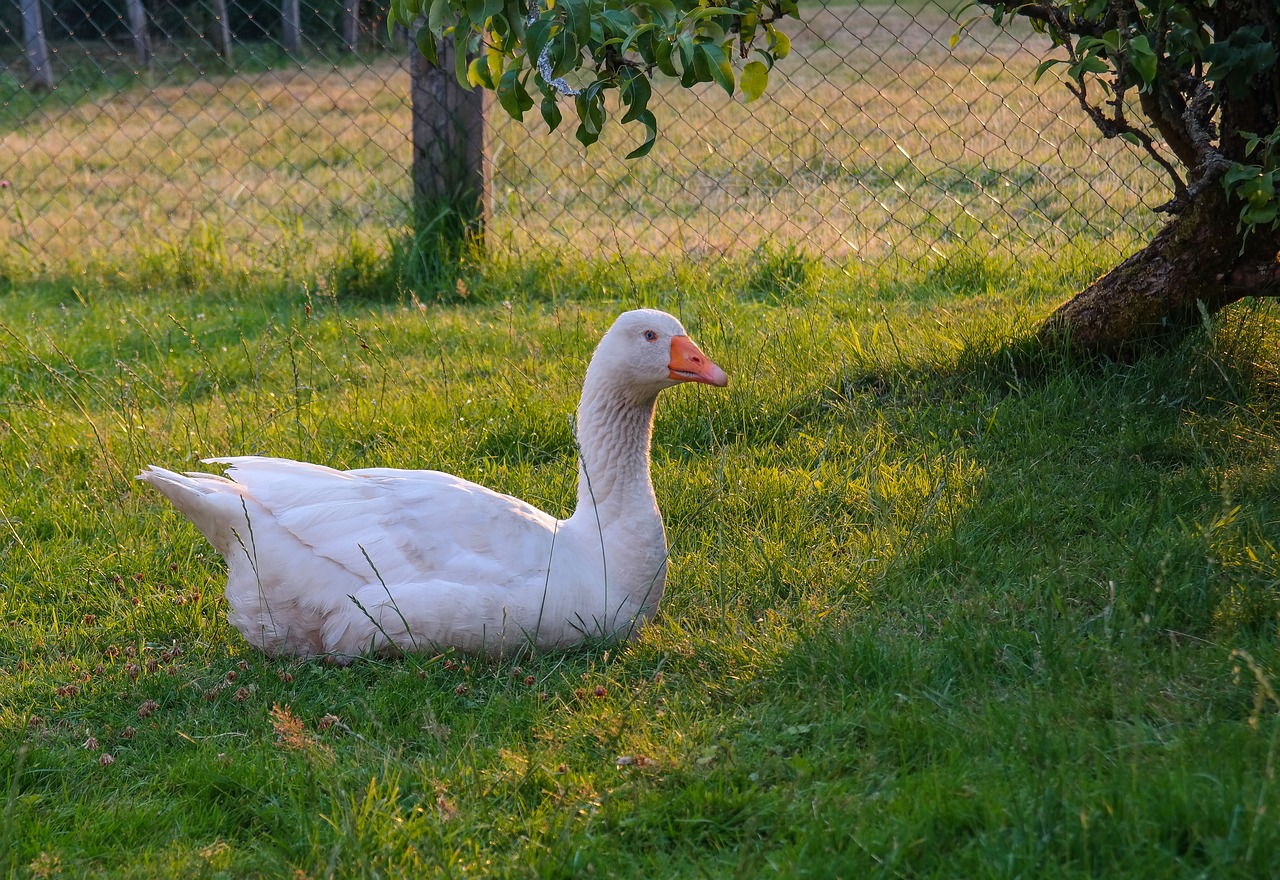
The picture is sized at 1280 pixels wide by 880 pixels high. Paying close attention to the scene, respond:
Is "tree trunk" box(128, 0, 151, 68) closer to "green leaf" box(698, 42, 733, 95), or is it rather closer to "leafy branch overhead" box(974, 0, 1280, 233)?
"leafy branch overhead" box(974, 0, 1280, 233)

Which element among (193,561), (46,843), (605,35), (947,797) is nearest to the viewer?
(947,797)

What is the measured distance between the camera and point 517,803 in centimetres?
259

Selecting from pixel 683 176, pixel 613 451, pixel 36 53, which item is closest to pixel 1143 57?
pixel 613 451

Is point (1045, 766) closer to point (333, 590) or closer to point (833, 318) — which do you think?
point (333, 590)

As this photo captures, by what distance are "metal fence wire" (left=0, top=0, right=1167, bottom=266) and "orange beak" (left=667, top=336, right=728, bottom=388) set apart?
2.12 m

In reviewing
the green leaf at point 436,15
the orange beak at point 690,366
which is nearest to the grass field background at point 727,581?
the orange beak at point 690,366

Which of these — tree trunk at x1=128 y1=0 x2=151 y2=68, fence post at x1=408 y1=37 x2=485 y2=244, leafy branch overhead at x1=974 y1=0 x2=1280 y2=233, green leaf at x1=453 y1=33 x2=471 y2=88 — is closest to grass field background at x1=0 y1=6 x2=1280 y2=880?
fence post at x1=408 y1=37 x2=485 y2=244

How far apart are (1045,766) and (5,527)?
3550 millimetres

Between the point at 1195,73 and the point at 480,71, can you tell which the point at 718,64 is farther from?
the point at 1195,73

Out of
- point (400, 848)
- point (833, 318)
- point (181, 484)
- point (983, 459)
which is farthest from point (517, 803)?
point (833, 318)

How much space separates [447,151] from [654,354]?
3722mm

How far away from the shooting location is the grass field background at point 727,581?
7.93 ft

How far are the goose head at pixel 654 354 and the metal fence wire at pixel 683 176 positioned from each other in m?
2.11

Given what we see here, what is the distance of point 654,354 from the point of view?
11.3ft
